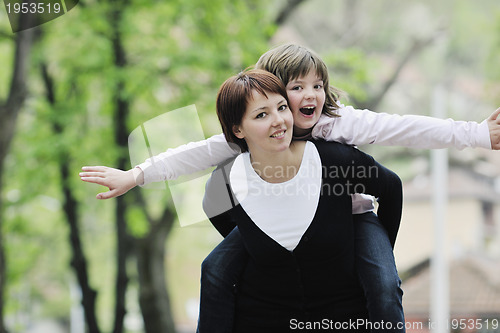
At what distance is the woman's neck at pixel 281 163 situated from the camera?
304 cm

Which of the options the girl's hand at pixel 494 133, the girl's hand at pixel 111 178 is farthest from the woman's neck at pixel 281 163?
the girl's hand at pixel 494 133

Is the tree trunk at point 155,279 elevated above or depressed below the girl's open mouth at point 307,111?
above

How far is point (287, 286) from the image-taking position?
10.0 ft

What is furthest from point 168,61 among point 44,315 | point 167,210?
point 44,315

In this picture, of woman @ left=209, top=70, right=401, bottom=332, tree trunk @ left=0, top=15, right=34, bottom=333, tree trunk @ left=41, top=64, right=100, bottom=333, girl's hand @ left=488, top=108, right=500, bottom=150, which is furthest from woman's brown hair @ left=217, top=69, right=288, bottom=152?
tree trunk @ left=41, top=64, right=100, bottom=333

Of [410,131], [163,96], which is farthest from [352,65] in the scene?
[410,131]

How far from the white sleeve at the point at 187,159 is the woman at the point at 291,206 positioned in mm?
94

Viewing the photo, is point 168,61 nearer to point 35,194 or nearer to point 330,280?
point 35,194

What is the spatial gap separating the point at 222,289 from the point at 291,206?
48cm

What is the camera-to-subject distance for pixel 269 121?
293cm

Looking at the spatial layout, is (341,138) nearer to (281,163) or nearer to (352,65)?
(281,163)

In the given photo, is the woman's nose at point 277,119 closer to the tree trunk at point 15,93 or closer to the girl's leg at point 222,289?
the girl's leg at point 222,289

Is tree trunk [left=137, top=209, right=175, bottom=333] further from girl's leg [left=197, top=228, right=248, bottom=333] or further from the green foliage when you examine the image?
girl's leg [left=197, top=228, right=248, bottom=333]

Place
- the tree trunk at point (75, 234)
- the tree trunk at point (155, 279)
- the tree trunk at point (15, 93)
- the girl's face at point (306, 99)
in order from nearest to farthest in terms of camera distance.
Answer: the girl's face at point (306, 99) → the tree trunk at point (15, 93) → the tree trunk at point (75, 234) → the tree trunk at point (155, 279)
